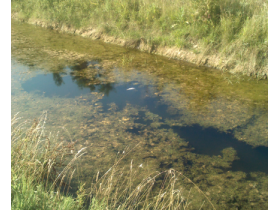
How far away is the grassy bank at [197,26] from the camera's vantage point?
527 cm

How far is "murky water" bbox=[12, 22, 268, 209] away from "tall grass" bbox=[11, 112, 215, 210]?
0.69 ft

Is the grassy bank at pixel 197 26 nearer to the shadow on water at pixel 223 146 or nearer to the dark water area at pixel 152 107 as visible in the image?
the dark water area at pixel 152 107

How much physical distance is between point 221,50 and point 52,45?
4.73 m

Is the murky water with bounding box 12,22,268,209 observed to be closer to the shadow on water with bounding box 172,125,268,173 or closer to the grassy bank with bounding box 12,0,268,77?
the shadow on water with bounding box 172,125,268,173

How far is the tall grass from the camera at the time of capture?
1.67 m

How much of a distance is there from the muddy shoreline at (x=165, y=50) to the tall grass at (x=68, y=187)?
367cm

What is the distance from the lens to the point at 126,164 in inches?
105

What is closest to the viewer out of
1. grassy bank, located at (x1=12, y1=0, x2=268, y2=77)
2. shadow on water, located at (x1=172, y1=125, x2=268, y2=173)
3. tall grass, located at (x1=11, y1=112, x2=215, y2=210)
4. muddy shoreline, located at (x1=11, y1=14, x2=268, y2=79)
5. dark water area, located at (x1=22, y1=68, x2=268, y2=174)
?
tall grass, located at (x1=11, y1=112, x2=215, y2=210)

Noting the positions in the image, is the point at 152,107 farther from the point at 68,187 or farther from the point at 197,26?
the point at 197,26

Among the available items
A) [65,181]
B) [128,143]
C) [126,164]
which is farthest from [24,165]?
[128,143]

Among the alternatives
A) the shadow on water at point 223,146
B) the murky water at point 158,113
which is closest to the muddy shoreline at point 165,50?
the murky water at point 158,113

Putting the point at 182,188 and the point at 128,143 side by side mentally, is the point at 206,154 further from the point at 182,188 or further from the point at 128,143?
the point at 128,143

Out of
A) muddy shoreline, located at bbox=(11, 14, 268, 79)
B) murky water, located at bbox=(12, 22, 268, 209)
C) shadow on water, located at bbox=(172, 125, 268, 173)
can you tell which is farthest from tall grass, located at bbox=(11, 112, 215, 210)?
muddy shoreline, located at bbox=(11, 14, 268, 79)

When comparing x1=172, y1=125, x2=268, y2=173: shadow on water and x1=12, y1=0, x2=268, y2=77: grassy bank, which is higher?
x1=12, y1=0, x2=268, y2=77: grassy bank
